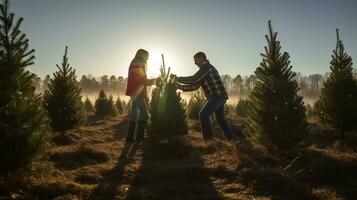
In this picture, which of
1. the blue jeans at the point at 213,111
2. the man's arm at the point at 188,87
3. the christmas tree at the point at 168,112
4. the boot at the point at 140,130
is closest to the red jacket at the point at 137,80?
the christmas tree at the point at 168,112

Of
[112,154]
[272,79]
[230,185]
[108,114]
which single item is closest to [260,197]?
[230,185]

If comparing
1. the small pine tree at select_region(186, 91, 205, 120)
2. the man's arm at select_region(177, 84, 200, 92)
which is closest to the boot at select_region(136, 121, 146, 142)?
the man's arm at select_region(177, 84, 200, 92)

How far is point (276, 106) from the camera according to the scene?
8.91m

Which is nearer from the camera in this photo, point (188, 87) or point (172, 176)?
point (172, 176)

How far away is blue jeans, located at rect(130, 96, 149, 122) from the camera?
433 inches

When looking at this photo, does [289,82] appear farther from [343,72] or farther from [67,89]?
[67,89]

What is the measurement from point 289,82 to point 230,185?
375 centimetres

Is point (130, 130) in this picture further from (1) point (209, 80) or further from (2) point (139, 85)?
(1) point (209, 80)

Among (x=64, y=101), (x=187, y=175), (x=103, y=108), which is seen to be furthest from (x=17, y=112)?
(x=103, y=108)

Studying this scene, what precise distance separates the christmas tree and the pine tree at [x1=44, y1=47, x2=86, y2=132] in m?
3.91

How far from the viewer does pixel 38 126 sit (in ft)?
20.6

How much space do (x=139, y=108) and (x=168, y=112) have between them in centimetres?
98

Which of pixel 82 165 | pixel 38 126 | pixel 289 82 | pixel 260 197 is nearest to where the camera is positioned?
pixel 260 197

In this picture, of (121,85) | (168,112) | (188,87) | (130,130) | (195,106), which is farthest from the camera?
(121,85)
